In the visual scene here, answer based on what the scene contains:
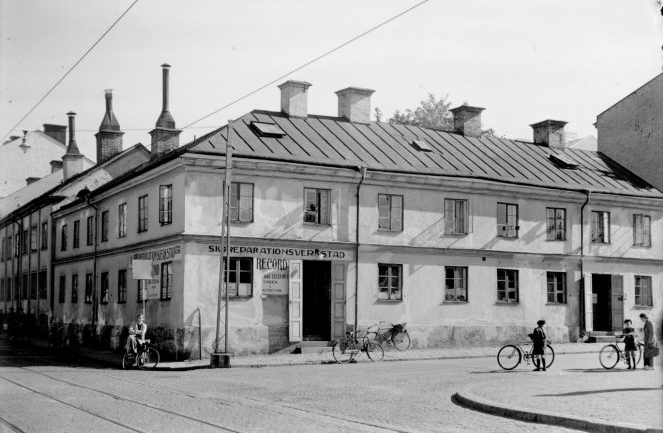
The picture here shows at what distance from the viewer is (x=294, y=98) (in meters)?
34.1

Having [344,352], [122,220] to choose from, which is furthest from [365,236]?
[122,220]

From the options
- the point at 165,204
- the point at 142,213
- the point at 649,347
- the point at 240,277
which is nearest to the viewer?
the point at 649,347

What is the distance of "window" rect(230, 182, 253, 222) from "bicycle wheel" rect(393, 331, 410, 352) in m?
6.86

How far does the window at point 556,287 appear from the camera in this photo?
34.9 metres

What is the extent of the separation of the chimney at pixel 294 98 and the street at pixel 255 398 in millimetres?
12266

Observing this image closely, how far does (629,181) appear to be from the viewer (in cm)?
3875

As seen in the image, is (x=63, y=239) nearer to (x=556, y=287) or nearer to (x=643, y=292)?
(x=556, y=287)

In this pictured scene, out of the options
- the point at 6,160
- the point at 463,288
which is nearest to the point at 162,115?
the point at 463,288

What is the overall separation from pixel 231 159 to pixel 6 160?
41.9 m

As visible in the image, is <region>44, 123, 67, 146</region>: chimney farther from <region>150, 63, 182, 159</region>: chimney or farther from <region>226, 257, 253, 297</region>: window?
<region>226, 257, 253, 297</region>: window

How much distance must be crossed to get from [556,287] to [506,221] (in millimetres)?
3658

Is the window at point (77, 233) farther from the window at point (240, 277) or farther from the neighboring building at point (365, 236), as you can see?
the window at point (240, 277)

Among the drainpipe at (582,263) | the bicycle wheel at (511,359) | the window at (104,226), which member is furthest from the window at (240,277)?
the drainpipe at (582,263)

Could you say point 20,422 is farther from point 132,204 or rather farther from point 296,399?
point 132,204
